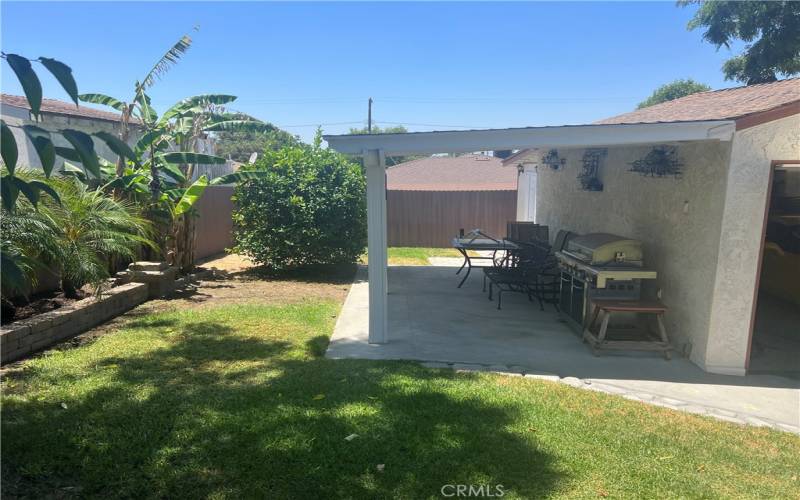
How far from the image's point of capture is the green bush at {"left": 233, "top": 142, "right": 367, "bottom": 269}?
10.9 meters

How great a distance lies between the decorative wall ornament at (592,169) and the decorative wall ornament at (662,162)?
5.91 feet

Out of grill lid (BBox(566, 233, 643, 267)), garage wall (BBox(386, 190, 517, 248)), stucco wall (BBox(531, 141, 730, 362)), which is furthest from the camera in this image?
garage wall (BBox(386, 190, 517, 248))

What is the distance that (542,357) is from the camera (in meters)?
6.09

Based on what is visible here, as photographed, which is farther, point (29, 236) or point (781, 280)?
point (781, 280)

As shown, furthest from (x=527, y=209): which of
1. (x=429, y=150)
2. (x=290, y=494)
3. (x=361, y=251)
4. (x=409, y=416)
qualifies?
(x=290, y=494)

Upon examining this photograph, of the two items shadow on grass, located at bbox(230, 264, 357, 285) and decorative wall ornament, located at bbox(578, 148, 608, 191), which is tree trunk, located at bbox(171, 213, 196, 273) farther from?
decorative wall ornament, located at bbox(578, 148, 608, 191)

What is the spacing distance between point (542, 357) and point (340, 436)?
3170 millimetres

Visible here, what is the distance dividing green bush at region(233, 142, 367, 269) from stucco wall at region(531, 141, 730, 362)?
Result: 536 cm

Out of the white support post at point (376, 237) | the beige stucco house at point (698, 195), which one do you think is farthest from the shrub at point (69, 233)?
the beige stucco house at point (698, 195)

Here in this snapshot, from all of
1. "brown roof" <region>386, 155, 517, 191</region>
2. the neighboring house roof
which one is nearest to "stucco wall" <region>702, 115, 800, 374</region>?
the neighboring house roof

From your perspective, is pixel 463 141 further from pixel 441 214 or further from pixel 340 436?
pixel 441 214

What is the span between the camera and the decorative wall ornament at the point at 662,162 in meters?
6.29

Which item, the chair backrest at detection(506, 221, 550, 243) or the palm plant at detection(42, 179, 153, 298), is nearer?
the palm plant at detection(42, 179, 153, 298)

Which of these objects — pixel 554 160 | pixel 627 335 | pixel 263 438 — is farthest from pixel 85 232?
pixel 554 160
